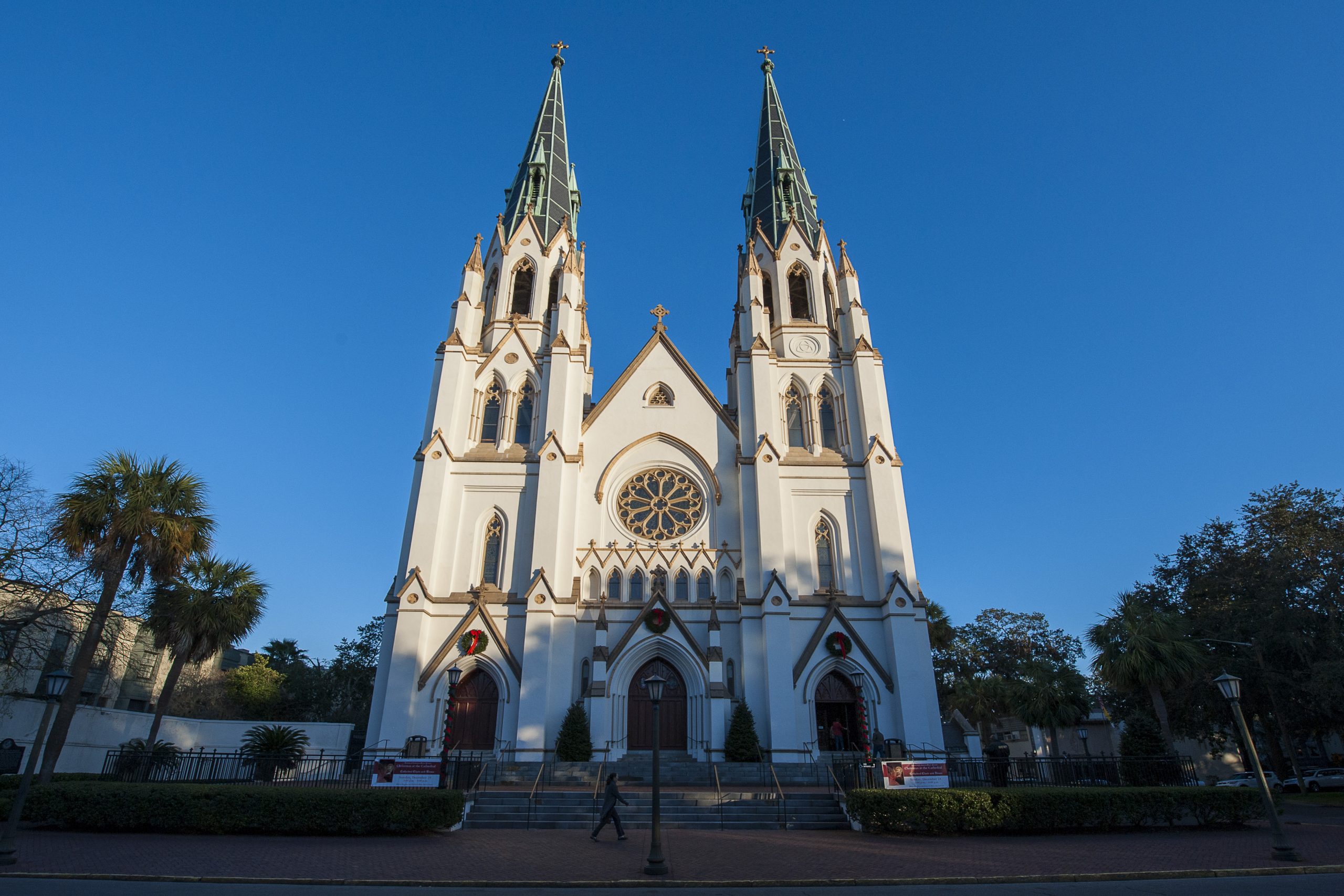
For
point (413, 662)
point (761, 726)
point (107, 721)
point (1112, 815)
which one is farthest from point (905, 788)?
point (107, 721)

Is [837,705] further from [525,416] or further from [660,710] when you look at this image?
[525,416]

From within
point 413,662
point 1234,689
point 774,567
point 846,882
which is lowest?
point 846,882

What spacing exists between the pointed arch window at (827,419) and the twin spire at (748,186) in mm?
8519

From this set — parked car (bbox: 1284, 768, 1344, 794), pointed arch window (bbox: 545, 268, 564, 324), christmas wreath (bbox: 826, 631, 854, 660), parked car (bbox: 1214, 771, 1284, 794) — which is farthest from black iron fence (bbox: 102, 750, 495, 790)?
parked car (bbox: 1284, 768, 1344, 794)

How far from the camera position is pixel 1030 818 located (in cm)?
1383

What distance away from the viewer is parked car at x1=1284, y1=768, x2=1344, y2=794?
31516 millimetres

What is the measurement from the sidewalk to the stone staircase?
95 cm

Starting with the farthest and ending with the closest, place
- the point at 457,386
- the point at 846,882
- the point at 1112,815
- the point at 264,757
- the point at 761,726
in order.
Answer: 1. the point at 457,386
2. the point at 761,726
3. the point at 264,757
4. the point at 1112,815
5. the point at 846,882

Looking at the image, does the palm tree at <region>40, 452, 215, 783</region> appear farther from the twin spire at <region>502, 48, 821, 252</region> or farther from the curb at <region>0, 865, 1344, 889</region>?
the twin spire at <region>502, 48, 821, 252</region>

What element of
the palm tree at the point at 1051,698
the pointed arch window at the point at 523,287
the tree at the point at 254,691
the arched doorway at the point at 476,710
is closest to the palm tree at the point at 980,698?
the palm tree at the point at 1051,698

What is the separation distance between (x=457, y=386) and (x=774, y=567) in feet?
46.5

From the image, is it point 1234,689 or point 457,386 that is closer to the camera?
point 1234,689

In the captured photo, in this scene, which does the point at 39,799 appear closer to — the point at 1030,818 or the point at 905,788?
the point at 905,788

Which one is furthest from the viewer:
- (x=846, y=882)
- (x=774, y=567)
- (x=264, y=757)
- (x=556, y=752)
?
(x=774, y=567)
